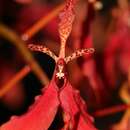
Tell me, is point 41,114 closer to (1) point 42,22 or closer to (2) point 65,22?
(2) point 65,22

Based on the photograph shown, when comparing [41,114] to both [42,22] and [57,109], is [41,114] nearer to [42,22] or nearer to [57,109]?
[57,109]

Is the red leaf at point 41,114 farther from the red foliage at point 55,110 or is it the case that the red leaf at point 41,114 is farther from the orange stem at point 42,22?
the orange stem at point 42,22

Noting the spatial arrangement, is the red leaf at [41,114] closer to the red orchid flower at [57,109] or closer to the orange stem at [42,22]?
the red orchid flower at [57,109]

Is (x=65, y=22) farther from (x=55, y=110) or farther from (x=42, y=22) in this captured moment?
(x=42, y=22)

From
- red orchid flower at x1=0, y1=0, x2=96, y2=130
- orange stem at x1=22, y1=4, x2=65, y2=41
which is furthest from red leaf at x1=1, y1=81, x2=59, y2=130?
orange stem at x1=22, y1=4, x2=65, y2=41

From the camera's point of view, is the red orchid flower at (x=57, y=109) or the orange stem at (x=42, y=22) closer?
the red orchid flower at (x=57, y=109)

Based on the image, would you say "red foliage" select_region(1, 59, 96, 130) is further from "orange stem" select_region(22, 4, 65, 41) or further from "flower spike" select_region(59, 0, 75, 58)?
"orange stem" select_region(22, 4, 65, 41)

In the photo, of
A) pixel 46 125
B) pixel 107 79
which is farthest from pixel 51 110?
pixel 107 79

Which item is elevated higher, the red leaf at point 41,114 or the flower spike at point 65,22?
the flower spike at point 65,22

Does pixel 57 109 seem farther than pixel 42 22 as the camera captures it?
No

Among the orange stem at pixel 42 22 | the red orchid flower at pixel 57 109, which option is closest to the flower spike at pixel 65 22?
the red orchid flower at pixel 57 109

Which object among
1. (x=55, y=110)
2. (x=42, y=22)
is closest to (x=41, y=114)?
(x=55, y=110)
